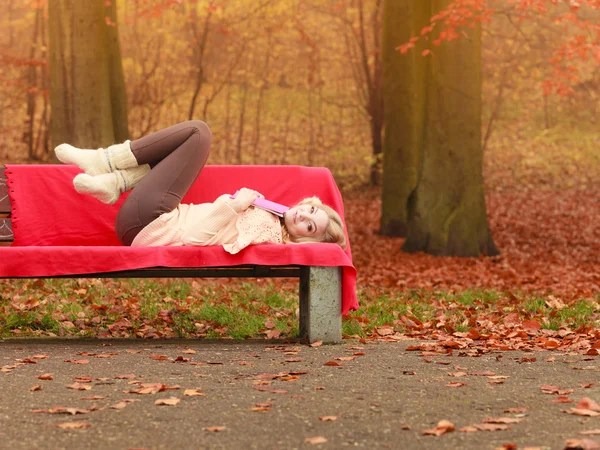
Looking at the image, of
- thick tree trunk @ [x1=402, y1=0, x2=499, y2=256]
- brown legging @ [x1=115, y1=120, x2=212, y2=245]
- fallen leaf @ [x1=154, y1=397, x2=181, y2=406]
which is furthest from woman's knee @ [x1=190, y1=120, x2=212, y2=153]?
thick tree trunk @ [x1=402, y1=0, x2=499, y2=256]

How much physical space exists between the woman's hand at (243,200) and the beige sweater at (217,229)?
3 centimetres

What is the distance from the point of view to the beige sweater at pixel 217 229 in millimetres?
5672

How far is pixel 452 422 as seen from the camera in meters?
3.72

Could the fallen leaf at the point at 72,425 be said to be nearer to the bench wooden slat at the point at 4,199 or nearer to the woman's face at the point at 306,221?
the woman's face at the point at 306,221

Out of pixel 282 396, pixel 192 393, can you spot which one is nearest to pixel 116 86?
pixel 192 393

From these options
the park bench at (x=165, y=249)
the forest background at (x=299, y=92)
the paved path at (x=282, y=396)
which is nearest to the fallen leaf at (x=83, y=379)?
the paved path at (x=282, y=396)

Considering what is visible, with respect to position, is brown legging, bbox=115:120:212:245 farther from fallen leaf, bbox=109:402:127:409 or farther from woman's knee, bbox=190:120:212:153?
fallen leaf, bbox=109:402:127:409

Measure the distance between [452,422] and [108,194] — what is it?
311 cm

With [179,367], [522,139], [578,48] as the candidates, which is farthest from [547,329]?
[522,139]

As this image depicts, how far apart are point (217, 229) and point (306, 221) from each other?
59 cm

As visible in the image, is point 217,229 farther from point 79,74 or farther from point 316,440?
point 79,74

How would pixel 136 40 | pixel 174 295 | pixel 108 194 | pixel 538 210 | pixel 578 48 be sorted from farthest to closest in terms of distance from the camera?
pixel 136 40 → pixel 538 210 → pixel 578 48 → pixel 174 295 → pixel 108 194

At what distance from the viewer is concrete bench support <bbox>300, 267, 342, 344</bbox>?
18.8 feet

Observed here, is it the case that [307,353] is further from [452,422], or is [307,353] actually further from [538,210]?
[538,210]
